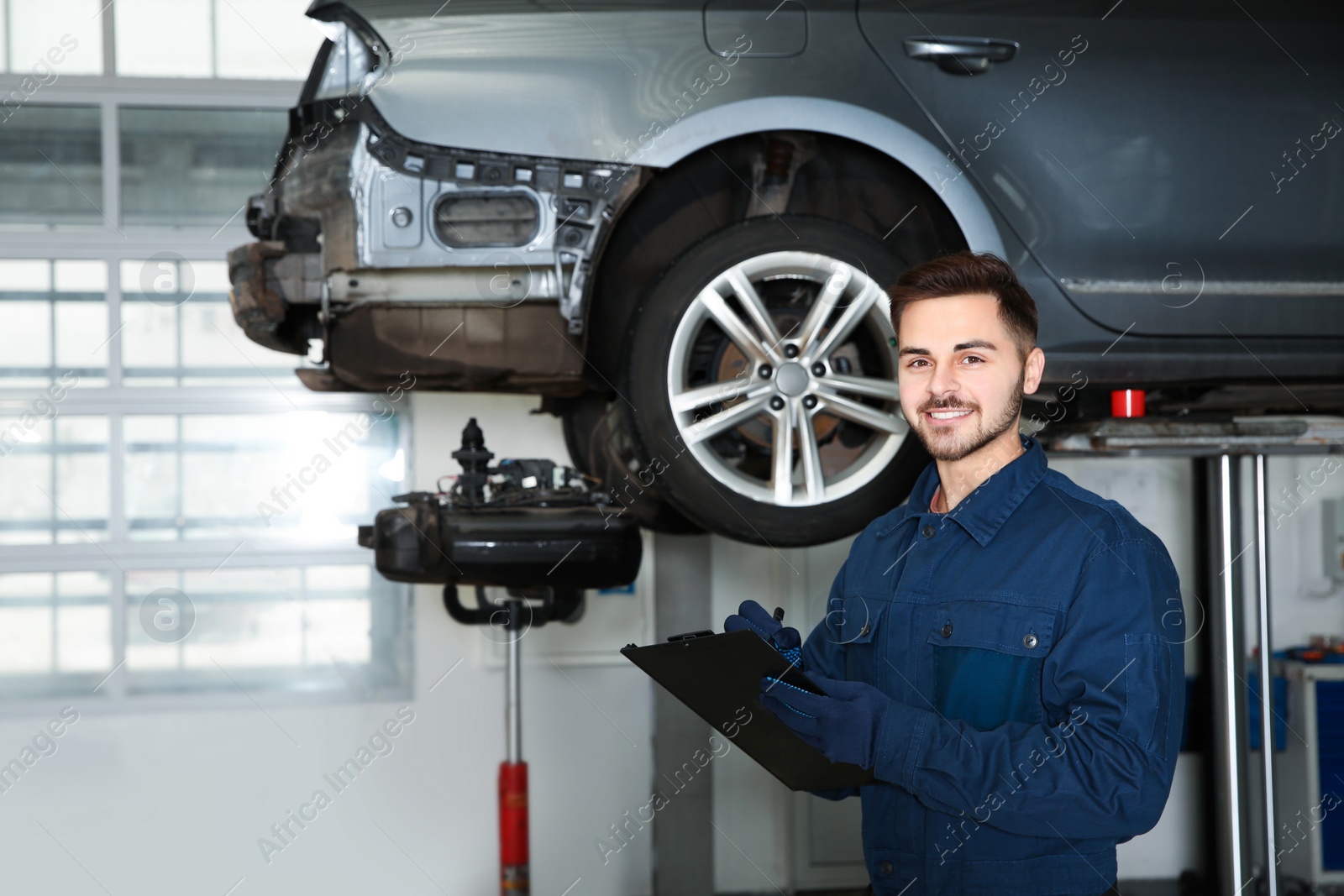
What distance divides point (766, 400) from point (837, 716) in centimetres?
113

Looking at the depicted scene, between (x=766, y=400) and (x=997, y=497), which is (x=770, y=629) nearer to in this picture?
(x=997, y=497)

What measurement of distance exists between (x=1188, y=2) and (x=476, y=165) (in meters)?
1.59

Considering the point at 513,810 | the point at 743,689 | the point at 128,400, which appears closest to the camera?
the point at 743,689

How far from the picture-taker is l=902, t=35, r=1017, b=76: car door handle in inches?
88.5

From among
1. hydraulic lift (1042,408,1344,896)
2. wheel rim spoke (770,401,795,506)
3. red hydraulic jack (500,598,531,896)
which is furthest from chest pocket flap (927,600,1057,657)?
red hydraulic jack (500,598,531,896)

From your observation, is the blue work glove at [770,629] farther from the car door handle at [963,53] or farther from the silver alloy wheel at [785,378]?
the car door handle at [963,53]

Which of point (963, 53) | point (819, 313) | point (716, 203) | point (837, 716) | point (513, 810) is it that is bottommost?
point (513, 810)

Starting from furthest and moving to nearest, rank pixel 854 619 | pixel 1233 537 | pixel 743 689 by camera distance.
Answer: pixel 1233 537 < pixel 854 619 < pixel 743 689

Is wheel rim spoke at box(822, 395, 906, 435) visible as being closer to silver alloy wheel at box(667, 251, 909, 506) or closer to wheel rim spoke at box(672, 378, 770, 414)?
silver alloy wheel at box(667, 251, 909, 506)

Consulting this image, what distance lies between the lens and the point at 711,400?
226 centimetres

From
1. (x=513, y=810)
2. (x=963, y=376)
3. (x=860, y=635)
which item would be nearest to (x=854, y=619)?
(x=860, y=635)

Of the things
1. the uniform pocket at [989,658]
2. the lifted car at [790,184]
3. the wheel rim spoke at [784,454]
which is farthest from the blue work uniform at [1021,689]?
the lifted car at [790,184]

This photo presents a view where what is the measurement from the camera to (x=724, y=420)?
2.26 meters

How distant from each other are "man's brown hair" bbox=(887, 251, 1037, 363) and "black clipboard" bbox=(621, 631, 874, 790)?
1.71 feet
